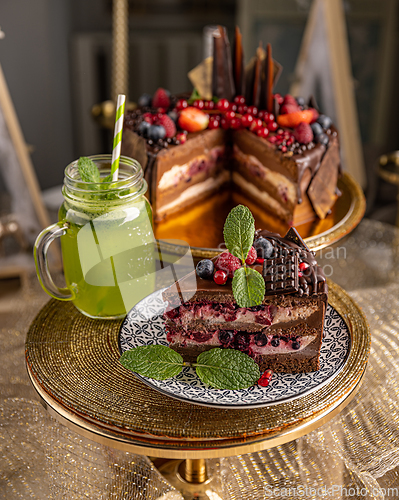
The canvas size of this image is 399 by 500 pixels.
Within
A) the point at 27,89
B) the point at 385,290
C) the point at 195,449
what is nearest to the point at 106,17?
the point at 27,89

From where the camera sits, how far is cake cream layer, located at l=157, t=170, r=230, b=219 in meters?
1.71

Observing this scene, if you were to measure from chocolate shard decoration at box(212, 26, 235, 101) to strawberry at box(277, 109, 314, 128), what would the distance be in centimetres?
22

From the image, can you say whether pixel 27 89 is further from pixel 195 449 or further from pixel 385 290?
pixel 195 449

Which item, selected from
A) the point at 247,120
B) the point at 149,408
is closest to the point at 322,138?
the point at 247,120

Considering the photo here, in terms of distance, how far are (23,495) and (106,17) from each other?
9.77 ft

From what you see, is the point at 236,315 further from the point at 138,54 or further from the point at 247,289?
the point at 138,54

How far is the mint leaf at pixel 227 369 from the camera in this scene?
1.02 m

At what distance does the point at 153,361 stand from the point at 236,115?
39.1 inches

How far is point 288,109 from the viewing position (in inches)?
65.7

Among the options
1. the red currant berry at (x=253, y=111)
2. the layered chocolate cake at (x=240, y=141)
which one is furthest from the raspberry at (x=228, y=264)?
the red currant berry at (x=253, y=111)

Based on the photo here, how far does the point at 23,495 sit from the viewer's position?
118 cm

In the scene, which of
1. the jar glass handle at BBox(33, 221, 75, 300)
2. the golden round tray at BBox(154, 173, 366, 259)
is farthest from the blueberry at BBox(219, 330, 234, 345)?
the jar glass handle at BBox(33, 221, 75, 300)

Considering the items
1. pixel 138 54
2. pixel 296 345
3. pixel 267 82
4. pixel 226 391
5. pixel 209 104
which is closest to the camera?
pixel 226 391

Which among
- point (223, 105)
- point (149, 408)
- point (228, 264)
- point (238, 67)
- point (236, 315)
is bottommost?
point (149, 408)
